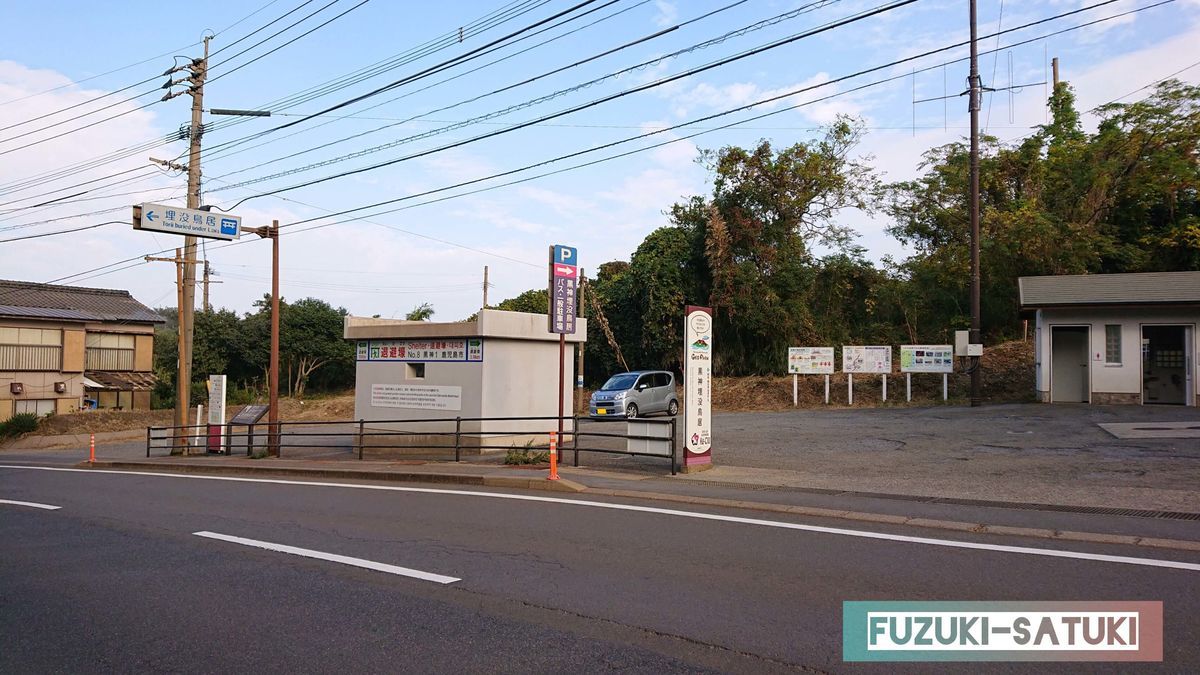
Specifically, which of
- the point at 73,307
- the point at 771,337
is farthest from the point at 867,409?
the point at 73,307

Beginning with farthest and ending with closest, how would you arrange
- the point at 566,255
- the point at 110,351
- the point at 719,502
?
the point at 110,351 < the point at 566,255 < the point at 719,502

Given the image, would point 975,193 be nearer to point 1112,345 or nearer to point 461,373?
point 1112,345

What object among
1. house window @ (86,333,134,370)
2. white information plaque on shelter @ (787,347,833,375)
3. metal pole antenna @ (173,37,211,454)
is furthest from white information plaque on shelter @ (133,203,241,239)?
house window @ (86,333,134,370)

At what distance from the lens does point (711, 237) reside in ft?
115

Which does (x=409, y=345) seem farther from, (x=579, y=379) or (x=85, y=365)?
(x=85, y=365)

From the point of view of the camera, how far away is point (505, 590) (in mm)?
6508

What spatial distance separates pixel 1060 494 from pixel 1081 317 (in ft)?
47.0

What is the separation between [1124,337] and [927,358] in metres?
5.80

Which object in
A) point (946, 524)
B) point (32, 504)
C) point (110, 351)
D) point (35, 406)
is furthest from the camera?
point (110, 351)

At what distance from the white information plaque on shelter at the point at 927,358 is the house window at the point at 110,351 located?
45.0 metres

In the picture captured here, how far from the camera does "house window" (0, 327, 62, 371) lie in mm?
42922


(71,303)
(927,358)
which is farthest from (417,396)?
(71,303)

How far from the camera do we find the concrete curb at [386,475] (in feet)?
41.9

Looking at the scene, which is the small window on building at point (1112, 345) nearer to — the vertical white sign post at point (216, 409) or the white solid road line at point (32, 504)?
the white solid road line at point (32, 504)
